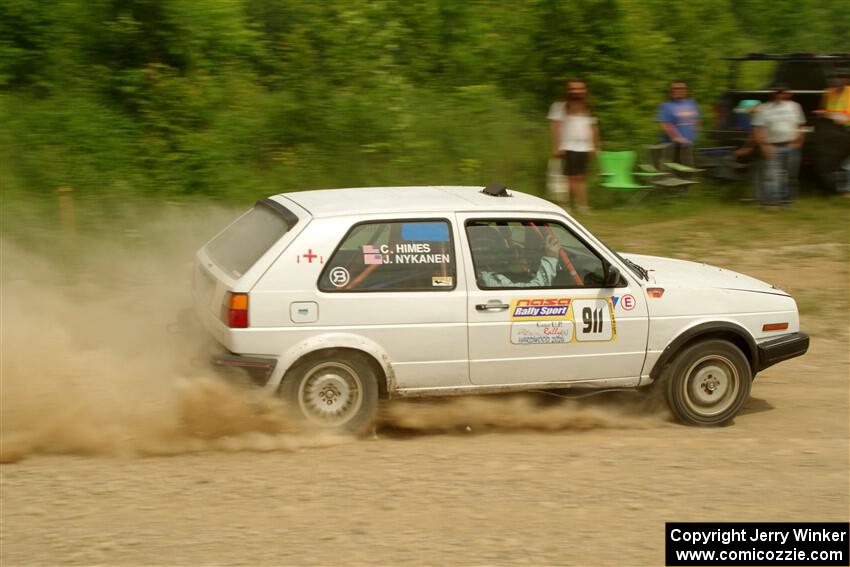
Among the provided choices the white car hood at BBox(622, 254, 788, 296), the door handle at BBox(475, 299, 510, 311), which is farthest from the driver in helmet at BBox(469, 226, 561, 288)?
the white car hood at BBox(622, 254, 788, 296)

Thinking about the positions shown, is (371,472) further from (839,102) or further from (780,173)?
(839,102)

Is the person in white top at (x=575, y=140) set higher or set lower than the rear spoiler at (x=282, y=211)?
higher

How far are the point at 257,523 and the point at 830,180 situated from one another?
11758 mm

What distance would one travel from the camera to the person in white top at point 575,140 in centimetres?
1333

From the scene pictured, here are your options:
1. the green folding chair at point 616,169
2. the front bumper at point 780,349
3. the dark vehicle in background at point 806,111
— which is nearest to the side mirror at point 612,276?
the front bumper at point 780,349

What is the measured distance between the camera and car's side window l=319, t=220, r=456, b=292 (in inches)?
247

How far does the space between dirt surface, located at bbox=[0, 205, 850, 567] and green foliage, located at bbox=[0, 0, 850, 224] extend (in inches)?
175

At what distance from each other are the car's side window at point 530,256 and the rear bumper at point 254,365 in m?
1.46

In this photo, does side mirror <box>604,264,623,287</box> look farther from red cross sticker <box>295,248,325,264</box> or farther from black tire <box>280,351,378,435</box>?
red cross sticker <box>295,248,325,264</box>

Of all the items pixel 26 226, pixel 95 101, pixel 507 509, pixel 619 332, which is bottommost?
pixel 507 509

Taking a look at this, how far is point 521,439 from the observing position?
21.8 feet

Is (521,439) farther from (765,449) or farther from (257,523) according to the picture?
(257,523)

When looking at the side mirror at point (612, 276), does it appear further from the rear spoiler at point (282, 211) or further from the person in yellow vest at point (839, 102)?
the person in yellow vest at point (839, 102)

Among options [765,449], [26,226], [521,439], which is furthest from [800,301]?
[26,226]
